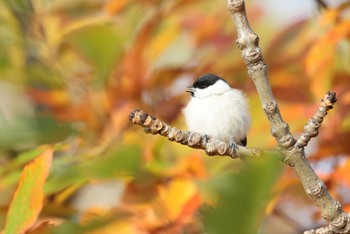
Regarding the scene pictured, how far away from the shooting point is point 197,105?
1.64 m

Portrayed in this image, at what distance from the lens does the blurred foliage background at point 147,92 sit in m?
1.44

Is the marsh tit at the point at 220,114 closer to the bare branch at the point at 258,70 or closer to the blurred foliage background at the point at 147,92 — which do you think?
the blurred foliage background at the point at 147,92

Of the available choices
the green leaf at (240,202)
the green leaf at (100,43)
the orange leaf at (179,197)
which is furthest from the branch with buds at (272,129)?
the green leaf at (100,43)

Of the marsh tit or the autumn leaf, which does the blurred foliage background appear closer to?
the marsh tit

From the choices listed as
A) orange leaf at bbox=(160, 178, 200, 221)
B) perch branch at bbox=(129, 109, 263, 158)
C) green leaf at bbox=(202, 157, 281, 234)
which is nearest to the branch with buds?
perch branch at bbox=(129, 109, 263, 158)

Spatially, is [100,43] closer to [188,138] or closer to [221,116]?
[221,116]

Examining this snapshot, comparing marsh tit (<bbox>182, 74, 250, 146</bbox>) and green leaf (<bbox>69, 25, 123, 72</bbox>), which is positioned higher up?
green leaf (<bbox>69, 25, 123, 72</bbox>)

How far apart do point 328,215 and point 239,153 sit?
5.6 inches

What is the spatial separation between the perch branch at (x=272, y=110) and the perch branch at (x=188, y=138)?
0.04 metres

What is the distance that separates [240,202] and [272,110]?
342 mm

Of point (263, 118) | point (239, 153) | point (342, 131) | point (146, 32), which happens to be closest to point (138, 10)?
point (146, 32)

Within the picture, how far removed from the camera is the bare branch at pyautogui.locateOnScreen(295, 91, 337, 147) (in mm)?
858

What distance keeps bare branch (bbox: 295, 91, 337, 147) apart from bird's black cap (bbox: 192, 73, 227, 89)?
36.1 inches

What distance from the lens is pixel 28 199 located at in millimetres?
932
